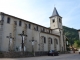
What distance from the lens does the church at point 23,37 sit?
2572 centimetres

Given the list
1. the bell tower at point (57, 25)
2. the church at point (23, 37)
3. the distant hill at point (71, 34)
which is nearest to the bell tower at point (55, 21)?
the bell tower at point (57, 25)

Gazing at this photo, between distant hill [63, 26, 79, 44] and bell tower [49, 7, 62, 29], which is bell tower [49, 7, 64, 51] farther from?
distant hill [63, 26, 79, 44]

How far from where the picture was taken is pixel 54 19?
4634 centimetres

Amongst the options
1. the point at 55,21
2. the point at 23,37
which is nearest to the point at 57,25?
the point at 55,21

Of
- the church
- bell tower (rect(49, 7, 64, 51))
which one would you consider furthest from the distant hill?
the church

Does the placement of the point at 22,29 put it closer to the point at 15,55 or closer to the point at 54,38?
the point at 15,55

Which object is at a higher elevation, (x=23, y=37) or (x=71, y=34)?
(x=71, y=34)

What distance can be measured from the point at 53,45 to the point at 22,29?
1368cm

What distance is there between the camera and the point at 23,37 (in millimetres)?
24359

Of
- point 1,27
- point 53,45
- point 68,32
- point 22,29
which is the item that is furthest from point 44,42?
point 68,32

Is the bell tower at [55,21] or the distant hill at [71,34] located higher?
the bell tower at [55,21]

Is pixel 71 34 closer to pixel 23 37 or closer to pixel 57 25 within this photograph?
pixel 57 25

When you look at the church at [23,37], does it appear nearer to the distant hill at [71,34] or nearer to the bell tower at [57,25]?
the bell tower at [57,25]

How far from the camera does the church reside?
25719mm
